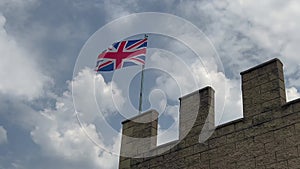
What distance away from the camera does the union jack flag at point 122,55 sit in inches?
631

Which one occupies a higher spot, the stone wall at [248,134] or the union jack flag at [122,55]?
the union jack flag at [122,55]

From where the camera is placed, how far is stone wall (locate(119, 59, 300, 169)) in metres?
10.6

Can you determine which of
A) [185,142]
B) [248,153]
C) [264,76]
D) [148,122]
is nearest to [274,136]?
[248,153]

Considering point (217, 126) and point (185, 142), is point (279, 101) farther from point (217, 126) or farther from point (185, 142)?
point (185, 142)

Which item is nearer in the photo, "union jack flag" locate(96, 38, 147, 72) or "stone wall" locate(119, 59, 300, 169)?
"stone wall" locate(119, 59, 300, 169)

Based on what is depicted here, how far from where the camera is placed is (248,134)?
1127 centimetres

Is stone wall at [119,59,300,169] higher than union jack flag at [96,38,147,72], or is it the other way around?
Answer: union jack flag at [96,38,147,72]

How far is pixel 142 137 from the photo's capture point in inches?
550

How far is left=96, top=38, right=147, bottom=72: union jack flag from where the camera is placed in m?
16.0

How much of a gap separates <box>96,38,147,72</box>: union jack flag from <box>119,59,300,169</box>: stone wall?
3311 mm

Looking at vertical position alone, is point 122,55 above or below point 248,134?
above

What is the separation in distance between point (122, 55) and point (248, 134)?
6.24m

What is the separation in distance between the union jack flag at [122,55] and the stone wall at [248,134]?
3311 mm

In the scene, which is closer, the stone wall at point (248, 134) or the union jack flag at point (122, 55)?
the stone wall at point (248, 134)
